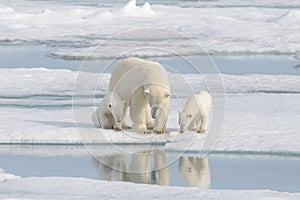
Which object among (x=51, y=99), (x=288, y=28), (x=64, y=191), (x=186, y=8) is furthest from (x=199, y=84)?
(x=186, y=8)

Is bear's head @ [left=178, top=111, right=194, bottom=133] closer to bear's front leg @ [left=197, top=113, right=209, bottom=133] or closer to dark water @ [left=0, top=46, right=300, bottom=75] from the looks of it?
bear's front leg @ [left=197, top=113, right=209, bottom=133]

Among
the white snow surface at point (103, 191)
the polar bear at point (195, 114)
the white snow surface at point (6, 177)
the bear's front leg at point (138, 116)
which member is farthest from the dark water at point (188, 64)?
the white snow surface at point (103, 191)

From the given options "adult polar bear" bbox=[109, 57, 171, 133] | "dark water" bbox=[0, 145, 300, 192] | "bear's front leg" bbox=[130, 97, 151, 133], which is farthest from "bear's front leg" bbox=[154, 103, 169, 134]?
"dark water" bbox=[0, 145, 300, 192]

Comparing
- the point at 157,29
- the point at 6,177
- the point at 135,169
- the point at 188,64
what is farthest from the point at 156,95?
the point at 157,29

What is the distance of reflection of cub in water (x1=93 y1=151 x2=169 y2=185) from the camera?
6422mm

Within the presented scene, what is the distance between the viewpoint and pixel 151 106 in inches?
286

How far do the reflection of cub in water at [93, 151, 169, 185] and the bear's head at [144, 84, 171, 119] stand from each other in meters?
0.38

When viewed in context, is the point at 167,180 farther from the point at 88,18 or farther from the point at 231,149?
the point at 88,18

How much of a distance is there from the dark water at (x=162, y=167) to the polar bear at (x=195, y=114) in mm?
365

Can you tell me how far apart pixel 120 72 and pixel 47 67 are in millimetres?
6187

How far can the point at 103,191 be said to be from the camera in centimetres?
576

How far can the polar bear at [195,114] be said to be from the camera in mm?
7422

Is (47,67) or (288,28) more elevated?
(288,28)

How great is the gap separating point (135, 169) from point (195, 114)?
978 millimetres
